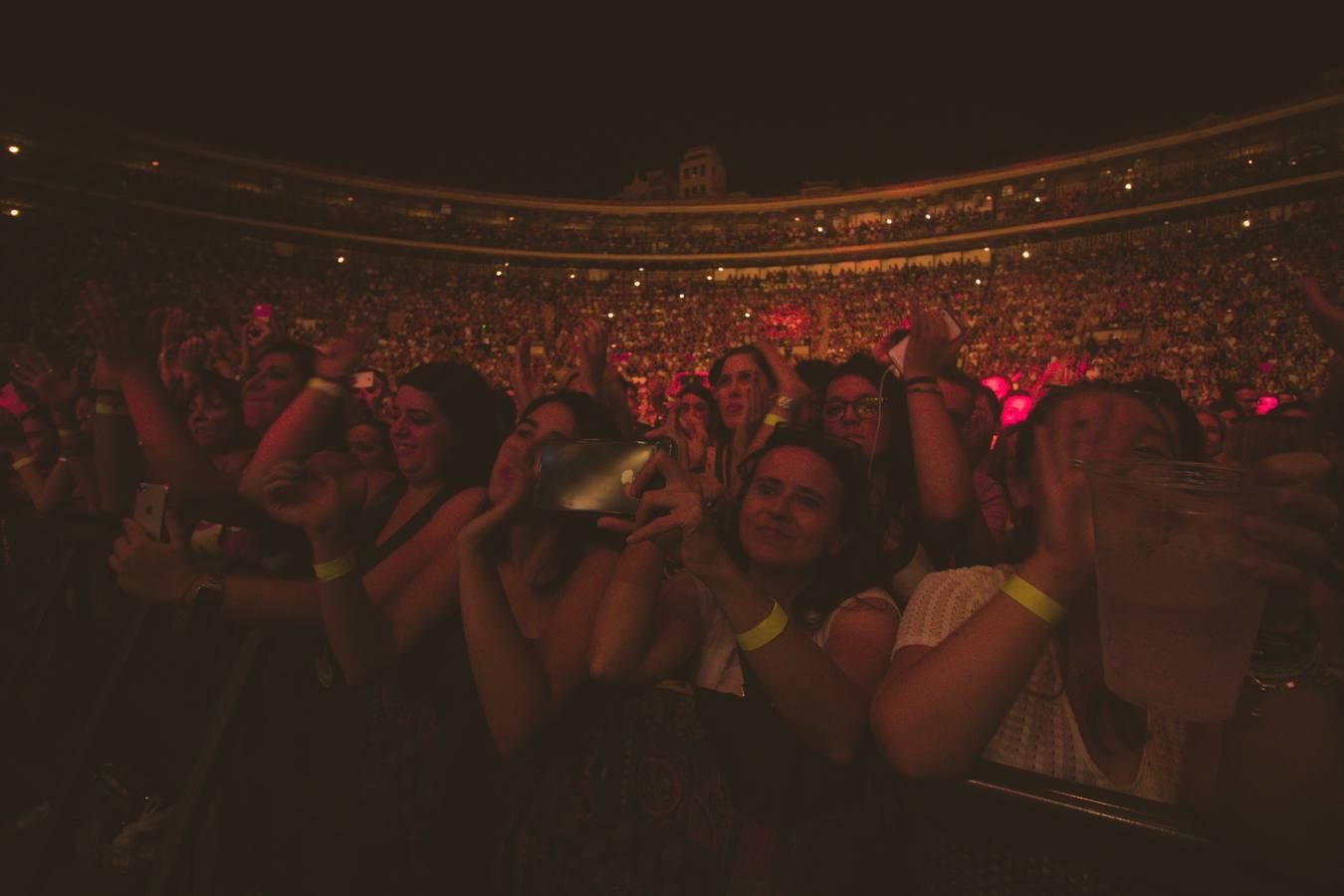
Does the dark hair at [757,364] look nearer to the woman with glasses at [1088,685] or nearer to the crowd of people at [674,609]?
the crowd of people at [674,609]

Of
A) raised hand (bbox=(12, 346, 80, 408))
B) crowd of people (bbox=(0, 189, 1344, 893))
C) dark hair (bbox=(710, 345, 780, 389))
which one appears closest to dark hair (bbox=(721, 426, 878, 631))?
crowd of people (bbox=(0, 189, 1344, 893))

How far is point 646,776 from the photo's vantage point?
4.48 ft

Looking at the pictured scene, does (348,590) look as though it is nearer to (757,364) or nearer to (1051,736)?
(1051,736)

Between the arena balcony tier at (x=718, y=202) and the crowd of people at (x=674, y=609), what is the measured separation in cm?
2841

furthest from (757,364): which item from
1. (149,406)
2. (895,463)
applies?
(149,406)

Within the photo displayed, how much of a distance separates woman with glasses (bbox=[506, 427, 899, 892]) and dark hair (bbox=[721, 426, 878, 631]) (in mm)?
10

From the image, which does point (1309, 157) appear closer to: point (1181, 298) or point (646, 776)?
point (1181, 298)

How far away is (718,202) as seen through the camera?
3609 cm

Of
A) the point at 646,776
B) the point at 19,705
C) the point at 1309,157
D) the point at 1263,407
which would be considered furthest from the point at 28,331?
the point at 1309,157

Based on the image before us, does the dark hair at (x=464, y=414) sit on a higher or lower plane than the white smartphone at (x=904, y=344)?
lower

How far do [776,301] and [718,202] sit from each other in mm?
8342

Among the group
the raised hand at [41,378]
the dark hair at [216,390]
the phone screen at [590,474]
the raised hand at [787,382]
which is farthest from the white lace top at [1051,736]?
the raised hand at [41,378]

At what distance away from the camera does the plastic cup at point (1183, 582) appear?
2.84 ft

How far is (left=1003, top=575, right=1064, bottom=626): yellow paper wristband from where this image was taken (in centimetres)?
106
